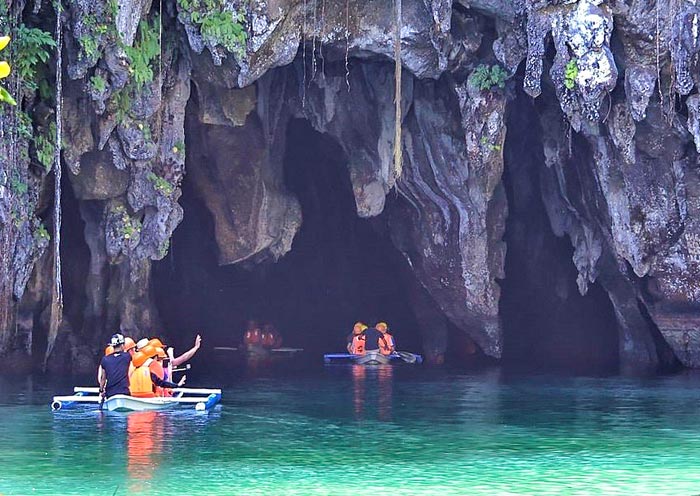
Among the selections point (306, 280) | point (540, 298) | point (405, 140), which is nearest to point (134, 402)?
point (405, 140)

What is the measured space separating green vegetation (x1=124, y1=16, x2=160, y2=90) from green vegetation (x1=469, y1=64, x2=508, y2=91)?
6420 millimetres

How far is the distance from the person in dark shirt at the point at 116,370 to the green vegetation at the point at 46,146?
5512mm

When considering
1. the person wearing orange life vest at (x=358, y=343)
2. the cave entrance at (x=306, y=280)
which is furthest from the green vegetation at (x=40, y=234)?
the person wearing orange life vest at (x=358, y=343)

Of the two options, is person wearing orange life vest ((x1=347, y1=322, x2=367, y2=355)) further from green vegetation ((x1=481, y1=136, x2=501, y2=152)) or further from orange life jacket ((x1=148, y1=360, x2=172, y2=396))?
orange life jacket ((x1=148, y1=360, x2=172, y2=396))

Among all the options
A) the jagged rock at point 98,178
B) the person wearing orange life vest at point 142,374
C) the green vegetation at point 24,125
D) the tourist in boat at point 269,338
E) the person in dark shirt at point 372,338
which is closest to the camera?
the person wearing orange life vest at point 142,374

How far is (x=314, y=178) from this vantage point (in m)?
34.0

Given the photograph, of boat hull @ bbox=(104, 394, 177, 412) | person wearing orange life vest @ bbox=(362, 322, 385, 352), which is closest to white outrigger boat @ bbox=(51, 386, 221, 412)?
boat hull @ bbox=(104, 394, 177, 412)

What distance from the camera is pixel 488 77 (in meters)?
24.2

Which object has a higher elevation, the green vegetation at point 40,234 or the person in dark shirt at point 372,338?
the green vegetation at point 40,234

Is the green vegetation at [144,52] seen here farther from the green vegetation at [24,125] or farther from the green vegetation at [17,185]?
the green vegetation at [17,185]

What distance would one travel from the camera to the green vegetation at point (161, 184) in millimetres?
24562

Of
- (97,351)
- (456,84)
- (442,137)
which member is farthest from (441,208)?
(97,351)

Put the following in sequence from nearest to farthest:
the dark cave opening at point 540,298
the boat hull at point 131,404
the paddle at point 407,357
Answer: the boat hull at point 131,404
the dark cave opening at point 540,298
the paddle at point 407,357

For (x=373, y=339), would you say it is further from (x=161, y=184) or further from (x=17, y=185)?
(x=17, y=185)
